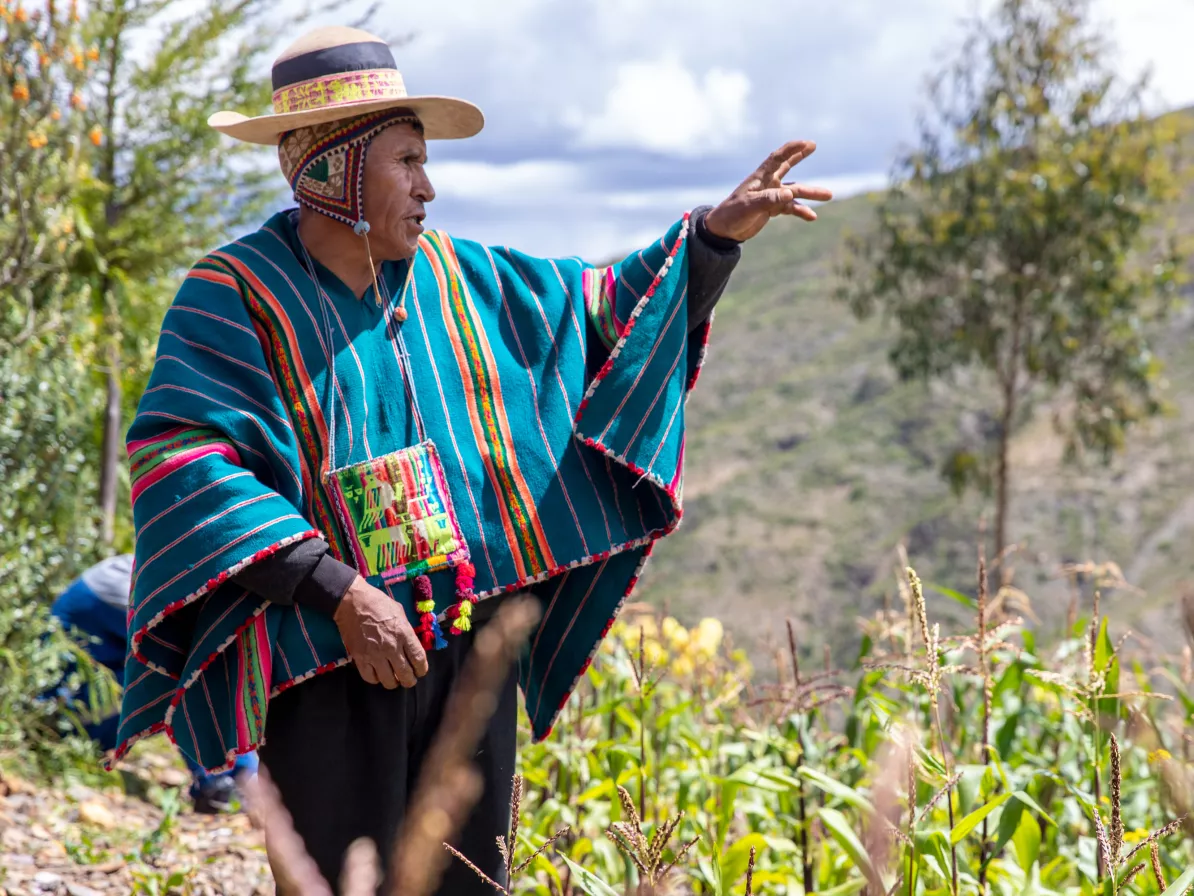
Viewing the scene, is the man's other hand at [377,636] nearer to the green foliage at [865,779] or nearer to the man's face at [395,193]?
the green foliage at [865,779]

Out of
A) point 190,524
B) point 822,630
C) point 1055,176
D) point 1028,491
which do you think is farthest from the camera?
point 1028,491

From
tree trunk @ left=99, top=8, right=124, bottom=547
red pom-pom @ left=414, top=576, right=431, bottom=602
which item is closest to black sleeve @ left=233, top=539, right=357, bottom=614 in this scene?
red pom-pom @ left=414, top=576, right=431, bottom=602

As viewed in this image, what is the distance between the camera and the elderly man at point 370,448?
71.2 inches

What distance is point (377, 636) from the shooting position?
179 cm

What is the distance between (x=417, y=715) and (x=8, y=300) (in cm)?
263

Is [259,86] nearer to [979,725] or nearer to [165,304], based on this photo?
[165,304]

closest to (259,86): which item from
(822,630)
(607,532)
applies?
(607,532)

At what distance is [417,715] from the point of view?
1.96 meters

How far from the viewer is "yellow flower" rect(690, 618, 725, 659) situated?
4.07m

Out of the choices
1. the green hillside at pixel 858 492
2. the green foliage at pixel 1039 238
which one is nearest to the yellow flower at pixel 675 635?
the green foliage at pixel 1039 238

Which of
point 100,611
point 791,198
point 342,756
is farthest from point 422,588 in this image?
point 100,611

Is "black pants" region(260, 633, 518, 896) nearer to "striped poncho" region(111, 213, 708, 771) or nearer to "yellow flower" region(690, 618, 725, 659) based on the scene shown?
"striped poncho" region(111, 213, 708, 771)

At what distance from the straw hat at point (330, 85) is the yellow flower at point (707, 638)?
2.45 meters

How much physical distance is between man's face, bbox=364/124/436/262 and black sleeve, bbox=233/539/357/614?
522mm
